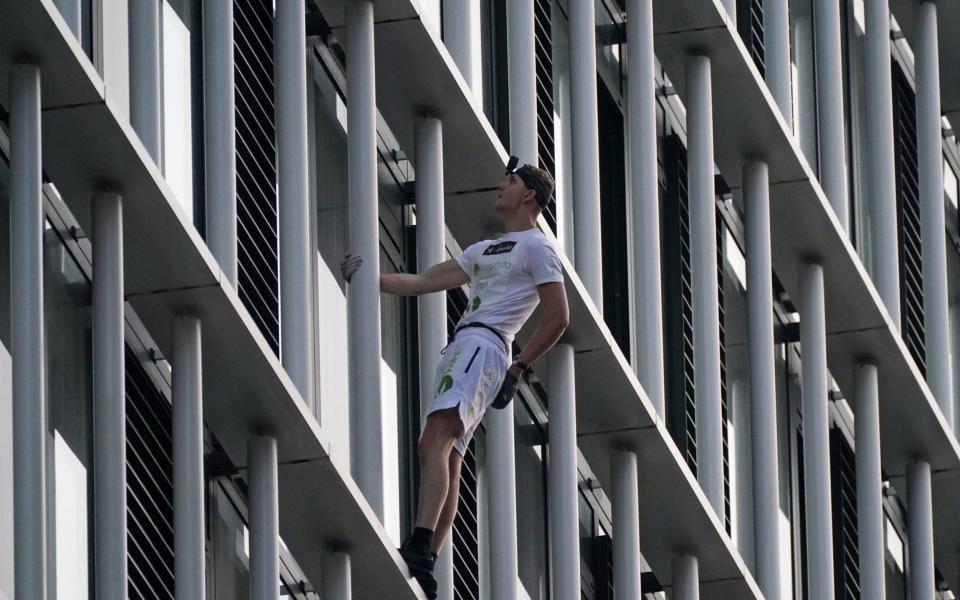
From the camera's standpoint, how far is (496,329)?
65.5 feet

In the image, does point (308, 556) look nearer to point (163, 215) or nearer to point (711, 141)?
point (163, 215)

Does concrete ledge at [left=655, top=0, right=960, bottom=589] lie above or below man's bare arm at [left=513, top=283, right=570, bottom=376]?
above

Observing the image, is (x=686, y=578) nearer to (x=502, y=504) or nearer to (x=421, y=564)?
(x=502, y=504)

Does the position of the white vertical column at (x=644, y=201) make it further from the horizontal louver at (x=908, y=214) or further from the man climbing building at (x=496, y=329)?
the horizontal louver at (x=908, y=214)

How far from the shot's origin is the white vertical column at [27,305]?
18.5m

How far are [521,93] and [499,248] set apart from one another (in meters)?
4.71

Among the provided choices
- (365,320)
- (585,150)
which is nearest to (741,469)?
(585,150)

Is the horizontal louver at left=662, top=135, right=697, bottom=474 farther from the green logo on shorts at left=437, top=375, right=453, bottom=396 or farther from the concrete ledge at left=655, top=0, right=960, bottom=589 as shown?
the green logo on shorts at left=437, top=375, right=453, bottom=396

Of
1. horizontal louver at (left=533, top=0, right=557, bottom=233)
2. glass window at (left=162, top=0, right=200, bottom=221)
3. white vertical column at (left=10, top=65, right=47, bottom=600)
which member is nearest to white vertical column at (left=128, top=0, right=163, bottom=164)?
glass window at (left=162, top=0, right=200, bottom=221)

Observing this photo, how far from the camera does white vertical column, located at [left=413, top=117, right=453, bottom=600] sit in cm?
2259

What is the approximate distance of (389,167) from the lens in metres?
23.8

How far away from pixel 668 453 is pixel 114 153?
795cm

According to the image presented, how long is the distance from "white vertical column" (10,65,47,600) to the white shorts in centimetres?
250

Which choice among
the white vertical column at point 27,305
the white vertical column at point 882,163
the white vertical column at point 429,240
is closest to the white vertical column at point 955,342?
the white vertical column at point 882,163
